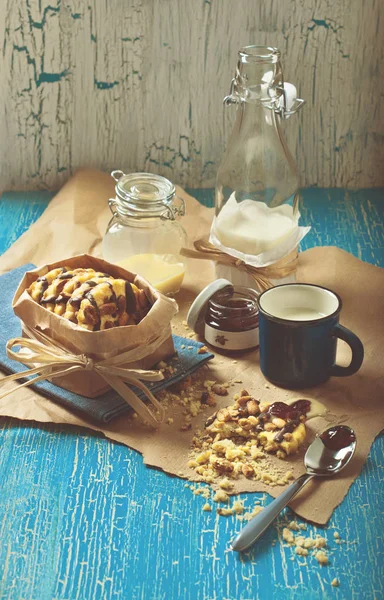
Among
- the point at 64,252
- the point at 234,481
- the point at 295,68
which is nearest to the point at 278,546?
the point at 234,481

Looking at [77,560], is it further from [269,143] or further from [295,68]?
[295,68]

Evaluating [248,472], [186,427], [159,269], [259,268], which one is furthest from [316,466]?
[159,269]

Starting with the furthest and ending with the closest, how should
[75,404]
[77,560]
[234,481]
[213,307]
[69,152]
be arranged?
[69,152], [213,307], [75,404], [234,481], [77,560]

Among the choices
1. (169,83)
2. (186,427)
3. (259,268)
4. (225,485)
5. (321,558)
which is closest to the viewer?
(321,558)

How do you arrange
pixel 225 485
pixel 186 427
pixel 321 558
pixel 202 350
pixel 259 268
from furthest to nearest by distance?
pixel 259 268 < pixel 202 350 < pixel 186 427 < pixel 225 485 < pixel 321 558

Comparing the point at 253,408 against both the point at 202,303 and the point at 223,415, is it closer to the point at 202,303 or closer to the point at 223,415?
the point at 223,415

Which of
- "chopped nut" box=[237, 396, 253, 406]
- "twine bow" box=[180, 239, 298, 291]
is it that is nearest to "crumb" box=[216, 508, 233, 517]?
"chopped nut" box=[237, 396, 253, 406]
